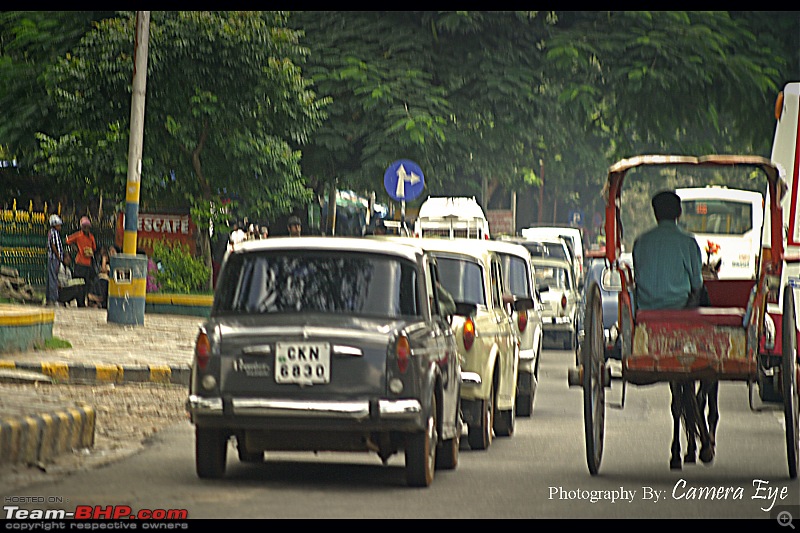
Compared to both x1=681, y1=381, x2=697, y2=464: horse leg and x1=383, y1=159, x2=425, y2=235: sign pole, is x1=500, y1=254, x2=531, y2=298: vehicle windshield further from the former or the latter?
x1=383, y1=159, x2=425, y2=235: sign pole

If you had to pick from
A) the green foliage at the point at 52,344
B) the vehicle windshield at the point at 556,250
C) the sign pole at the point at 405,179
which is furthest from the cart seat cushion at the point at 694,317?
the vehicle windshield at the point at 556,250

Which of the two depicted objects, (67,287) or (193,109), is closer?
(193,109)

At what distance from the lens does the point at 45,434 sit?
1012 centimetres

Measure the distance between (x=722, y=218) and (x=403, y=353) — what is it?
22.6m

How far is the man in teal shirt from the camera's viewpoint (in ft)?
33.6

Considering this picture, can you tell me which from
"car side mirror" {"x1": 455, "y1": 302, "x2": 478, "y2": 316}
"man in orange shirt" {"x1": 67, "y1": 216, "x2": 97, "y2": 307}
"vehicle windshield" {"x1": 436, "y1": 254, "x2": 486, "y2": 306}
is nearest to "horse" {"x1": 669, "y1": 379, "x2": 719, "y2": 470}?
"car side mirror" {"x1": 455, "y1": 302, "x2": 478, "y2": 316}

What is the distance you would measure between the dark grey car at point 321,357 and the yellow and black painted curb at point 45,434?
1137mm

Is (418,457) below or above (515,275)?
below

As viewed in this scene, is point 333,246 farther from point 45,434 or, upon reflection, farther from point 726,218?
point 726,218

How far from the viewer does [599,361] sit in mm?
9930

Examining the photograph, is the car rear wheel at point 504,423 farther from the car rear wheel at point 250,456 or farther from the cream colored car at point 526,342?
the car rear wheel at point 250,456

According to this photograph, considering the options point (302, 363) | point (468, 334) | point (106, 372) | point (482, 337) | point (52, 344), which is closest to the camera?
point (302, 363)

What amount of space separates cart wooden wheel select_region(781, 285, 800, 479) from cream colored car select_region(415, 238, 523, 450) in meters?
2.63

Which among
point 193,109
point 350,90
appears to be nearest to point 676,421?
point 193,109
